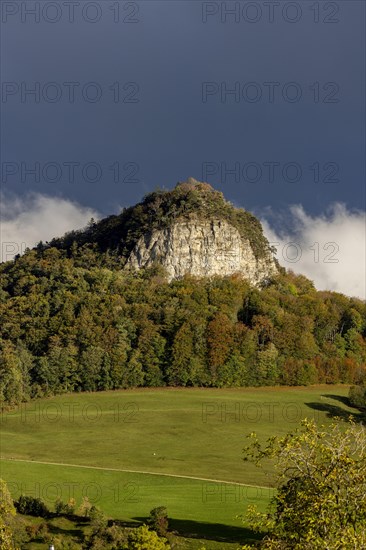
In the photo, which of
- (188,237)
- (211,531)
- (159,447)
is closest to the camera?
(211,531)

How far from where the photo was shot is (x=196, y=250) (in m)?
159

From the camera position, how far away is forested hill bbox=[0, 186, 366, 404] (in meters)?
107

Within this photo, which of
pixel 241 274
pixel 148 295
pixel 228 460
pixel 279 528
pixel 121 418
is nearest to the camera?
pixel 279 528

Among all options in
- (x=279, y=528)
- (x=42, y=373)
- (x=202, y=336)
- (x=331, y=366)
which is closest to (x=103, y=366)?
(x=42, y=373)

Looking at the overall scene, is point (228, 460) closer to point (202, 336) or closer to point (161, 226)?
point (202, 336)

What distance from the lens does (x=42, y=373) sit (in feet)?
340

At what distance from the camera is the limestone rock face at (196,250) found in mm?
156750

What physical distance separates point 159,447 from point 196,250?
91863mm

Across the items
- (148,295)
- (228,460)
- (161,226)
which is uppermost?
(161,226)

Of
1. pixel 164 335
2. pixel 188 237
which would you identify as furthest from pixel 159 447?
pixel 188 237

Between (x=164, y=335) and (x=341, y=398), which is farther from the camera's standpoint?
(x=164, y=335)

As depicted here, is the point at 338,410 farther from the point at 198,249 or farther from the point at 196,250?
the point at 198,249

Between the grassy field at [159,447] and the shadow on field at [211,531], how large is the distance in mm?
68

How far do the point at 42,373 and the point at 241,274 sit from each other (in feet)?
231
